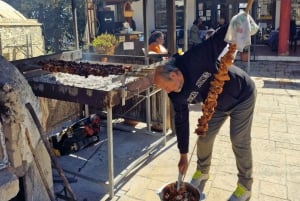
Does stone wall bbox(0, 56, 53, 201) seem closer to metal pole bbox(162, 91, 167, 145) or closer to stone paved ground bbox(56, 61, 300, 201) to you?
stone paved ground bbox(56, 61, 300, 201)

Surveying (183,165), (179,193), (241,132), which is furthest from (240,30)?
(179,193)

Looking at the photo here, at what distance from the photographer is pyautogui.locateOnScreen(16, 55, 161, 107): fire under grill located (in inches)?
129

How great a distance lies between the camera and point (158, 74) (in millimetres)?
2715

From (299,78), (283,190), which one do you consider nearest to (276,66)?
(299,78)

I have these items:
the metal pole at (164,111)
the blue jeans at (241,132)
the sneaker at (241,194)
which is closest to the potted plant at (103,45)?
the metal pole at (164,111)

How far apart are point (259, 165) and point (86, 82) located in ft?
7.88

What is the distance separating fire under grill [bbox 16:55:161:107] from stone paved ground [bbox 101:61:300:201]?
1.08 m

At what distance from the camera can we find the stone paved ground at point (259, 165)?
3.59 metres

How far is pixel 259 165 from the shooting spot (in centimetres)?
415

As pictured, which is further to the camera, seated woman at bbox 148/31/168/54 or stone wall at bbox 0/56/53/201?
seated woman at bbox 148/31/168/54

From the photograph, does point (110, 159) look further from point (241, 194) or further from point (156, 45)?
point (156, 45)

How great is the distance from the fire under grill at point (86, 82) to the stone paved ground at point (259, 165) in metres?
1.08

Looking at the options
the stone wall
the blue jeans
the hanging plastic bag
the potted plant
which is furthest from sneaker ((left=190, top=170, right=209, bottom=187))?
the potted plant

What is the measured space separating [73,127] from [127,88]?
1.77 metres
